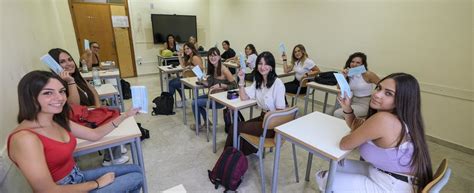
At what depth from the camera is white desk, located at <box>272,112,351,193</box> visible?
1.35 m

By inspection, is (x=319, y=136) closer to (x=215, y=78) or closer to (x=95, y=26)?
(x=215, y=78)

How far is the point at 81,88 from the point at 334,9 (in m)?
3.87

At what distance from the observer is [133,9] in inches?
243

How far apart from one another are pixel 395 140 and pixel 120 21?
6775mm

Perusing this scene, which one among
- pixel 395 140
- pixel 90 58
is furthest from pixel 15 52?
pixel 395 140

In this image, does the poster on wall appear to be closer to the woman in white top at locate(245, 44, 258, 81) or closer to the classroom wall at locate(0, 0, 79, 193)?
the classroom wall at locate(0, 0, 79, 193)

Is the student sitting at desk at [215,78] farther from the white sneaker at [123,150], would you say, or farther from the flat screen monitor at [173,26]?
the flat screen monitor at [173,26]

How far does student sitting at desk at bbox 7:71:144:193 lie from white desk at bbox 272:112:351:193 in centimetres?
107

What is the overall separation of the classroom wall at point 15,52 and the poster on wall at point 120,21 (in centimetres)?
276

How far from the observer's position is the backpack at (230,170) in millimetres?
1978

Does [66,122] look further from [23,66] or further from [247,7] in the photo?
[247,7]

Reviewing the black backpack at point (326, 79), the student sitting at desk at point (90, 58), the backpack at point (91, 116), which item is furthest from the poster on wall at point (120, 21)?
the black backpack at point (326, 79)

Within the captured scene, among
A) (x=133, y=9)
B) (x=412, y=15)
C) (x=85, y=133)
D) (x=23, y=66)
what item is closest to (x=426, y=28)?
(x=412, y=15)

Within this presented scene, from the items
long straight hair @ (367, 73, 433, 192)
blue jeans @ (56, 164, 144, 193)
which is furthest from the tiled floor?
long straight hair @ (367, 73, 433, 192)
